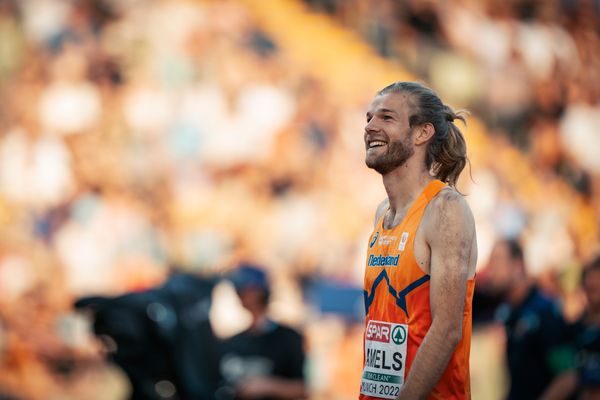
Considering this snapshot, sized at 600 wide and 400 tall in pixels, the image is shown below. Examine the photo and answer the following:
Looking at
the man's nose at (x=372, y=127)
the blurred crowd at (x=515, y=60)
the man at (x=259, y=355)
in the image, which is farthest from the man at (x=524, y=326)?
the blurred crowd at (x=515, y=60)

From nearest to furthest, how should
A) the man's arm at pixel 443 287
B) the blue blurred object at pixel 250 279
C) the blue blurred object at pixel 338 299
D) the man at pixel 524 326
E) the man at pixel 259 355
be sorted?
the man's arm at pixel 443 287, the man at pixel 259 355, the blue blurred object at pixel 250 279, the man at pixel 524 326, the blue blurred object at pixel 338 299

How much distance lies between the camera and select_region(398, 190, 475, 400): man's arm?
3156 millimetres

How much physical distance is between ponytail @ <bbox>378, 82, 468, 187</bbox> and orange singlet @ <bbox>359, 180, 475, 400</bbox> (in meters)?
0.13

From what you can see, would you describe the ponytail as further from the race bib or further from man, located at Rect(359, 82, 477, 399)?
the race bib

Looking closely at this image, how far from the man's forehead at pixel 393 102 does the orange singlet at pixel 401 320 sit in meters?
0.27

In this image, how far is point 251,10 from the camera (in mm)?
11328

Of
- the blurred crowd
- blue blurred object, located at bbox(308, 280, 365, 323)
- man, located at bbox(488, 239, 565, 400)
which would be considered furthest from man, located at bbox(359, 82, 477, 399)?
the blurred crowd

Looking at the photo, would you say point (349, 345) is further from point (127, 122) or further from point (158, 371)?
point (158, 371)

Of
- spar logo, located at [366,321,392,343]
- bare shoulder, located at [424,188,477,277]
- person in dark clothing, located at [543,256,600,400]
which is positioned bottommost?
spar logo, located at [366,321,392,343]

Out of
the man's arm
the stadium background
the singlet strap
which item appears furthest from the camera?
the stadium background

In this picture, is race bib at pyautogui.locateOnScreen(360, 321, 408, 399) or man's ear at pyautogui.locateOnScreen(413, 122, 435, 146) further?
man's ear at pyautogui.locateOnScreen(413, 122, 435, 146)

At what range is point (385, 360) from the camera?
3.33m

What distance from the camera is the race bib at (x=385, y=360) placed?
3.29m

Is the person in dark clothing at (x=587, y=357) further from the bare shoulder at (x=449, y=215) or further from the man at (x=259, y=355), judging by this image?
the bare shoulder at (x=449, y=215)
